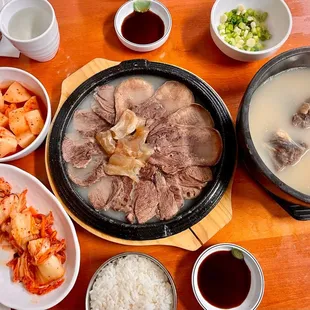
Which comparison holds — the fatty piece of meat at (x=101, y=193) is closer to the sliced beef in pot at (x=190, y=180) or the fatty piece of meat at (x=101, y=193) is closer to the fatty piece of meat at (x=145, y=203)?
the fatty piece of meat at (x=145, y=203)

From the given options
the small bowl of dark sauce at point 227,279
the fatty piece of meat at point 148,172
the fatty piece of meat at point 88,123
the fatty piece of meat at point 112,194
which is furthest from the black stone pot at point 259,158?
the fatty piece of meat at point 88,123

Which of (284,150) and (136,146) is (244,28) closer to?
(284,150)

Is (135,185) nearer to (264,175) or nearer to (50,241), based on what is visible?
(50,241)

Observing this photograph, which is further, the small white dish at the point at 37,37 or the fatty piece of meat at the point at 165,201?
the small white dish at the point at 37,37

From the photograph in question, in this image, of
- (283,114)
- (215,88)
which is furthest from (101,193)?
(283,114)

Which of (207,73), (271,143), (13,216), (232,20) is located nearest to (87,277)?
(13,216)
